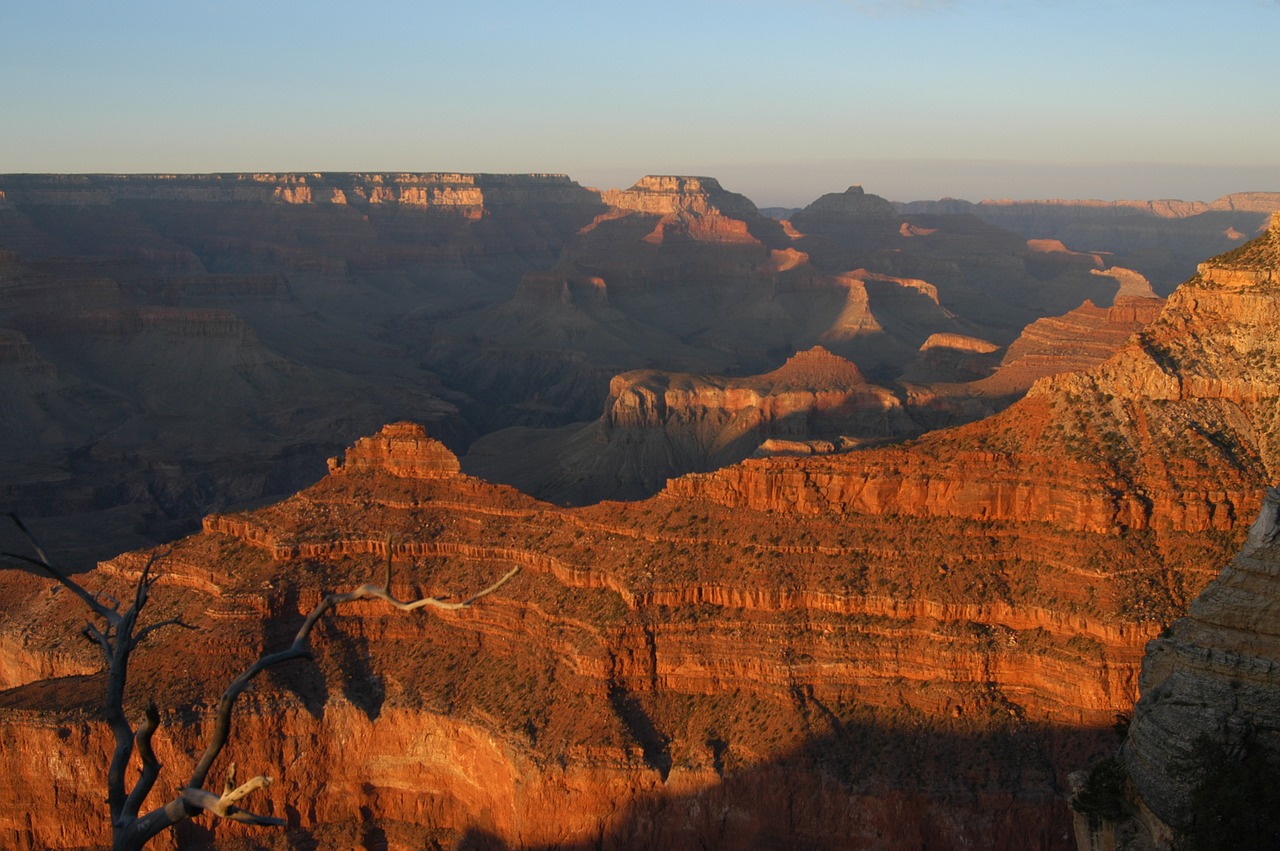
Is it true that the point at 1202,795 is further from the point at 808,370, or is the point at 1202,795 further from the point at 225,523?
the point at 808,370

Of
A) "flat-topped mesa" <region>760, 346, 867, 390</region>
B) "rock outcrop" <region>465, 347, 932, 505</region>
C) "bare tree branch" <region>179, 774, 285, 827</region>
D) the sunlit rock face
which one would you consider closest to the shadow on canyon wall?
the sunlit rock face

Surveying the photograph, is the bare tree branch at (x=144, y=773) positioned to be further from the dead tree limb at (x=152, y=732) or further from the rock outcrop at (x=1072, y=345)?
the rock outcrop at (x=1072, y=345)

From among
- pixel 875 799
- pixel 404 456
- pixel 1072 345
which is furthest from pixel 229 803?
pixel 1072 345

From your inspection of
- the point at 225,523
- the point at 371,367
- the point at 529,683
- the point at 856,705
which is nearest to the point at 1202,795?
the point at 856,705

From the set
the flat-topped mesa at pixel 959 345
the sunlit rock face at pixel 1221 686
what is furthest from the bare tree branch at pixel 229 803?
the flat-topped mesa at pixel 959 345

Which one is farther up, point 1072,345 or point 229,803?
point 229,803

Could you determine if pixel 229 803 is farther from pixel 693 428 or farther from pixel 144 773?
pixel 693 428

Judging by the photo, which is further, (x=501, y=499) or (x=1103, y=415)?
(x=501, y=499)

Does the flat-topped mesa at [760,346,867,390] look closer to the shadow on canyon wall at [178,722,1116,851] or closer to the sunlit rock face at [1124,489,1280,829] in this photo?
the shadow on canyon wall at [178,722,1116,851]
